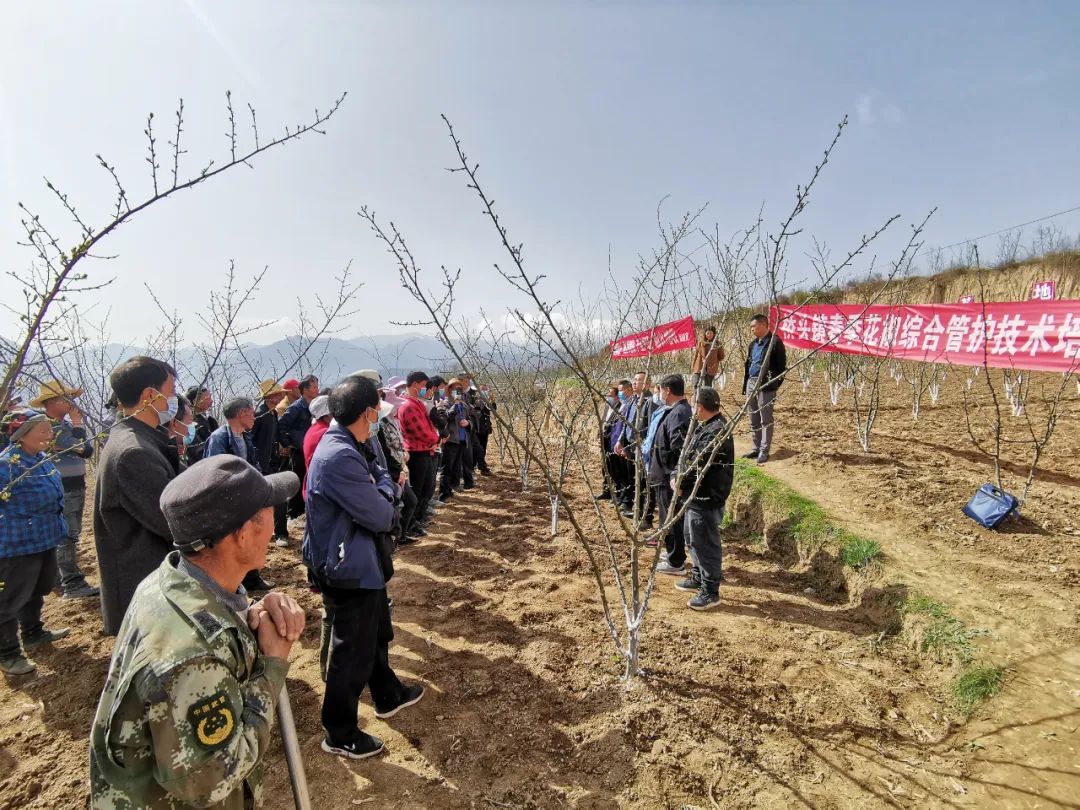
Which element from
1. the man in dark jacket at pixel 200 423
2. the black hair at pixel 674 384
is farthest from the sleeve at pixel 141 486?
the black hair at pixel 674 384

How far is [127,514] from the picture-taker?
7.66 ft

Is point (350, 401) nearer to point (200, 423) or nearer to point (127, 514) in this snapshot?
point (127, 514)

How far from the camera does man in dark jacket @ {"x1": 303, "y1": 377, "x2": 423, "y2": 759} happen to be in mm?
2383

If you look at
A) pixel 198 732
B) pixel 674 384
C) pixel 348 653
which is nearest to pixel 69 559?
pixel 348 653

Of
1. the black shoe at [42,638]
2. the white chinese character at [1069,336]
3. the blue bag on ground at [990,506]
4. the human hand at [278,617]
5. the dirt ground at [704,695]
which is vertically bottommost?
the dirt ground at [704,695]

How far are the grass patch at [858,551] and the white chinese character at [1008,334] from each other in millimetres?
4242

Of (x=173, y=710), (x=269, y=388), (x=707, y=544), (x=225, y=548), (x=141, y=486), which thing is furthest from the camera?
(x=269, y=388)

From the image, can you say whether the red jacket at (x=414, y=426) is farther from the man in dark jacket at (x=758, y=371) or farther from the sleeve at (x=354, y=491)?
the man in dark jacket at (x=758, y=371)

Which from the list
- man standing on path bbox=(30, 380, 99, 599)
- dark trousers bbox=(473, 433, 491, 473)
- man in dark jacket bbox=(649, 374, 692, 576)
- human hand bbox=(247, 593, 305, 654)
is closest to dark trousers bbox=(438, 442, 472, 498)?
dark trousers bbox=(473, 433, 491, 473)

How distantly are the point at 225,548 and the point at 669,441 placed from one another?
3799 mm

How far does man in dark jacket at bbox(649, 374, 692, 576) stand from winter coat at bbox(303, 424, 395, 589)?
96.9 inches

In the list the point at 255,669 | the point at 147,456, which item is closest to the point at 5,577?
the point at 147,456

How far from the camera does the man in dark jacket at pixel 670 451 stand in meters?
4.40

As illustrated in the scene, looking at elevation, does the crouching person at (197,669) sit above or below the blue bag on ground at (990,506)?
above
